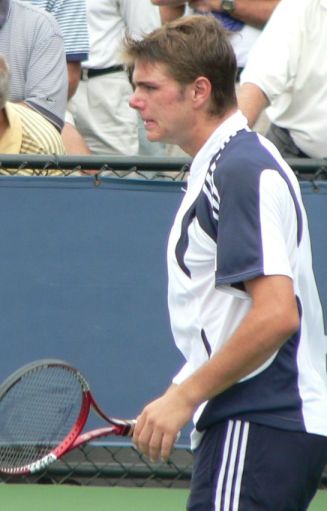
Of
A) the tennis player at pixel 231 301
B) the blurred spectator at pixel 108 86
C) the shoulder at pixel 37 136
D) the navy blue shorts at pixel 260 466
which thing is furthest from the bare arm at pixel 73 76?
the navy blue shorts at pixel 260 466

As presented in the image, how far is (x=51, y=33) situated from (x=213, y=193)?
346 centimetres

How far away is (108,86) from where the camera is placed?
7352mm

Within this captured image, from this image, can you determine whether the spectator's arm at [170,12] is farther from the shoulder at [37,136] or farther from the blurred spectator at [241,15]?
the shoulder at [37,136]

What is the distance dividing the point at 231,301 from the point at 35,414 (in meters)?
1.68

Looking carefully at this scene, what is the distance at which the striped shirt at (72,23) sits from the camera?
688 centimetres

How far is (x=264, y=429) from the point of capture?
124 inches

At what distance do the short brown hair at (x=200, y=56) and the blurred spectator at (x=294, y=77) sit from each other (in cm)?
218

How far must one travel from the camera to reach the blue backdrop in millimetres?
5434

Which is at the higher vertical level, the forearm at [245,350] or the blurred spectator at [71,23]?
the forearm at [245,350]

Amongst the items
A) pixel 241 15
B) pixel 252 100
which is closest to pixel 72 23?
pixel 241 15

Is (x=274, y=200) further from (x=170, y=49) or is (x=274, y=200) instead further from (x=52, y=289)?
(x=52, y=289)

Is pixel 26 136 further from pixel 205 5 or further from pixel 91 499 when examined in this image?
pixel 91 499

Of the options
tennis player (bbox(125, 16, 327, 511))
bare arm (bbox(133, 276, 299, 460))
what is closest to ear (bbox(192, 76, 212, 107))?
tennis player (bbox(125, 16, 327, 511))

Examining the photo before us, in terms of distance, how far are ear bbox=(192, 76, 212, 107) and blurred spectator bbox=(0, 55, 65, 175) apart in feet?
8.38
